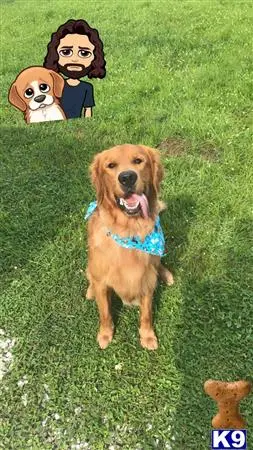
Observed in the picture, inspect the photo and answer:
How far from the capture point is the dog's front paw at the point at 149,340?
12.2 feet

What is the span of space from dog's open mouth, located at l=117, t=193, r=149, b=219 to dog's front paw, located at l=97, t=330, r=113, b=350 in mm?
1105

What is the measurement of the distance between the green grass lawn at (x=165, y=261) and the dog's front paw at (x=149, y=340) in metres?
0.05

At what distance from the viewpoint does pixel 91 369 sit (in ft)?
11.9

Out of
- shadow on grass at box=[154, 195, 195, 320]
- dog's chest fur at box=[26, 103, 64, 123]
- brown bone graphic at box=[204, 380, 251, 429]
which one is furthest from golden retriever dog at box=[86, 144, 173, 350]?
dog's chest fur at box=[26, 103, 64, 123]

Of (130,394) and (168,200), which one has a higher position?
(168,200)

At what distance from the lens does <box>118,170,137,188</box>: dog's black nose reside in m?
3.06

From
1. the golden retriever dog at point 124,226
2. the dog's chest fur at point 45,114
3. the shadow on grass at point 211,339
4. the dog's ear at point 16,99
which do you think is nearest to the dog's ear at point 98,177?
the golden retriever dog at point 124,226

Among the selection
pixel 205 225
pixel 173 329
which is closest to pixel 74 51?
pixel 205 225

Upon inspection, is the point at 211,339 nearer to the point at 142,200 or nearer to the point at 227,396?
the point at 142,200

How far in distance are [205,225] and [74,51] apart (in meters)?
2.24

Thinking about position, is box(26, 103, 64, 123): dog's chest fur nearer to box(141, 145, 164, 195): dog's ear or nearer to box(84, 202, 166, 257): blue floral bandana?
box(141, 145, 164, 195): dog's ear

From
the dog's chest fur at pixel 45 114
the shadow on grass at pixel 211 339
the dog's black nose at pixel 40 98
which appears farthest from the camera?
Answer: the dog's chest fur at pixel 45 114

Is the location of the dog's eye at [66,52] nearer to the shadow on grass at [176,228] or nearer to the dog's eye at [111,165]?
the shadow on grass at [176,228]

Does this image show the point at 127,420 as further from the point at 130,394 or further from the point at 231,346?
the point at 231,346
